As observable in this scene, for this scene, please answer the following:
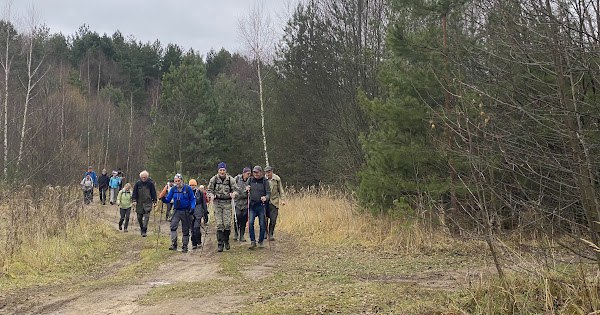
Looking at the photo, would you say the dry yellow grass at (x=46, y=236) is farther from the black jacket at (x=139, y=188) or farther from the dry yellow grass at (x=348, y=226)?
the dry yellow grass at (x=348, y=226)

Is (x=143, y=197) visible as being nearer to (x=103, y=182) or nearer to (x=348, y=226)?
(x=348, y=226)

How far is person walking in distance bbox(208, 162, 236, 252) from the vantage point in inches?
448


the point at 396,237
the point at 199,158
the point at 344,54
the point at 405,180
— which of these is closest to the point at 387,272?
the point at 396,237

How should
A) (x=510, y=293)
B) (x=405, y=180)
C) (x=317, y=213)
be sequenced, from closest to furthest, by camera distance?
(x=510, y=293), (x=405, y=180), (x=317, y=213)

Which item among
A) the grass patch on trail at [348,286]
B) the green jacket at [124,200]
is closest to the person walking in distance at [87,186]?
the green jacket at [124,200]

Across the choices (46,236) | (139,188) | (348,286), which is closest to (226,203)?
(46,236)

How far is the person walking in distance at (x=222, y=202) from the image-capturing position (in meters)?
11.4

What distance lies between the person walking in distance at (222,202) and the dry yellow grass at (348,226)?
2.40 metres

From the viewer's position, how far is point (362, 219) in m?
12.7

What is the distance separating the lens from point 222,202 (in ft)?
37.7

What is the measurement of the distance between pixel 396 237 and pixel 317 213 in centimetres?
428

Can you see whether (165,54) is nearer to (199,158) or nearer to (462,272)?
(199,158)

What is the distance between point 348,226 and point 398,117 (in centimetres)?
305

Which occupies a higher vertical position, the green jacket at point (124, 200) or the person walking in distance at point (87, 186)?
the person walking in distance at point (87, 186)
